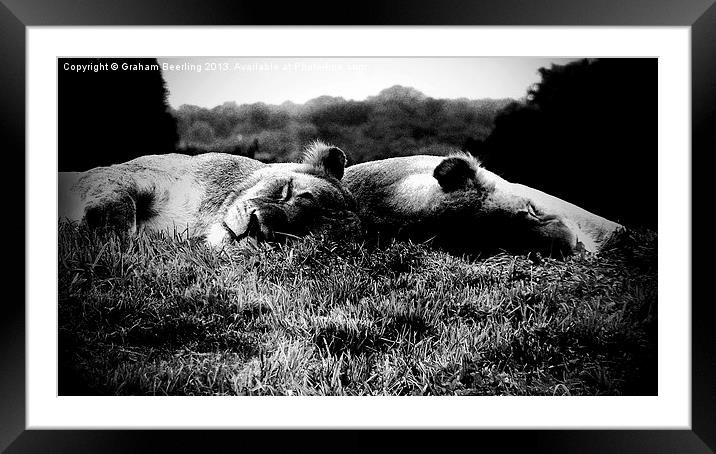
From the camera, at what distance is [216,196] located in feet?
8.58

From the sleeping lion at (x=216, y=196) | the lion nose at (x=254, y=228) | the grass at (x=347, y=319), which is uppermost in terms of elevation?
the sleeping lion at (x=216, y=196)

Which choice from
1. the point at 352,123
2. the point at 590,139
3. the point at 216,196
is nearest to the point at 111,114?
the point at 216,196

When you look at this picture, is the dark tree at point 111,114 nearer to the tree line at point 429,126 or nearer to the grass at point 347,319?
the tree line at point 429,126

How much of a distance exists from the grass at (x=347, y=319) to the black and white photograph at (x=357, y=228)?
1cm

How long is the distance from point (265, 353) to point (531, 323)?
55.9 inches

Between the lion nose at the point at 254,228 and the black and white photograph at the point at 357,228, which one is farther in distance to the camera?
the lion nose at the point at 254,228

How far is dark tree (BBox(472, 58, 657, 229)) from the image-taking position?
2.53 m

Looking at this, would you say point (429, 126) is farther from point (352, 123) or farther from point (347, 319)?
point (347, 319)

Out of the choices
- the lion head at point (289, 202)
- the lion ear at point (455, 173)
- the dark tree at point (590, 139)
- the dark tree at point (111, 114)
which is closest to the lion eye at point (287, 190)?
the lion head at point (289, 202)

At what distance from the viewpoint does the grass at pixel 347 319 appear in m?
2.49

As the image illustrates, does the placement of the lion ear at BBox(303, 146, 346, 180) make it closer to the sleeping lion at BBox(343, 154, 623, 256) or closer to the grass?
the sleeping lion at BBox(343, 154, 623, 256)
